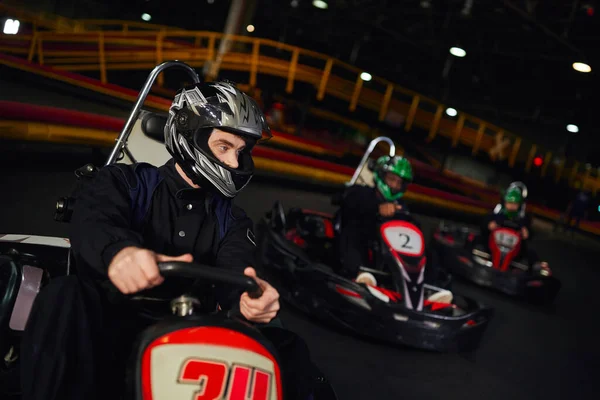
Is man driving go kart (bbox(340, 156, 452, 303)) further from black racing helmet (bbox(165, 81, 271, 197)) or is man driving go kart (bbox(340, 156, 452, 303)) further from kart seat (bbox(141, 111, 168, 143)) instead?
black racing helmet (bbox(165, 81, 271, 197))

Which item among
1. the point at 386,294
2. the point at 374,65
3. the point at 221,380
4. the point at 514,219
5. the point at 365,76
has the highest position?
the point at 374,65

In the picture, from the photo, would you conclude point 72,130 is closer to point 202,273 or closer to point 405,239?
point 405,239

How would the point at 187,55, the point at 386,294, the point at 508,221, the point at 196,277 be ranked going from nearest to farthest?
the point at 196,277 < the point at 386,294 < the point at 508,221 < the point at 187,55

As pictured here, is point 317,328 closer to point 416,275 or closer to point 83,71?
point 416,275

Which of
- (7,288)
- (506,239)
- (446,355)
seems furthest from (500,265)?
(7,288)

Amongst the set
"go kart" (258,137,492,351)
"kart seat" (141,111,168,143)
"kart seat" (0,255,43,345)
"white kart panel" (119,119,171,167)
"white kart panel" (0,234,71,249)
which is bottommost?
"go kart" (258,137,492,351)

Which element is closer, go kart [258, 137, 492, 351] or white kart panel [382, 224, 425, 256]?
go kart [258, 137, 492, 351]

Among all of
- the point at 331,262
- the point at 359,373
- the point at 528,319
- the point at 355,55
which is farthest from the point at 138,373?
the point at 355,55

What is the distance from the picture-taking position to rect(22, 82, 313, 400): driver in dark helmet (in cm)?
132

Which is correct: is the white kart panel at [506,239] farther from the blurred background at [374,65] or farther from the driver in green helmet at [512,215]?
the blurred background at [374,65]

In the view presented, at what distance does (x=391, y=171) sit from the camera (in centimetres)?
422

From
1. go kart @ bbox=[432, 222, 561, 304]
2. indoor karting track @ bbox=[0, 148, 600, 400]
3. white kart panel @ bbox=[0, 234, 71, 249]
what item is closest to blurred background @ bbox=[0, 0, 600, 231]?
indoor karting track @ bbox=[0, 148, 600, 400]

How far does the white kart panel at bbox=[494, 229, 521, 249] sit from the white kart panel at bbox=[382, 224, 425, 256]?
231 centimetres

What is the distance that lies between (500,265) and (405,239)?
7.97ft
